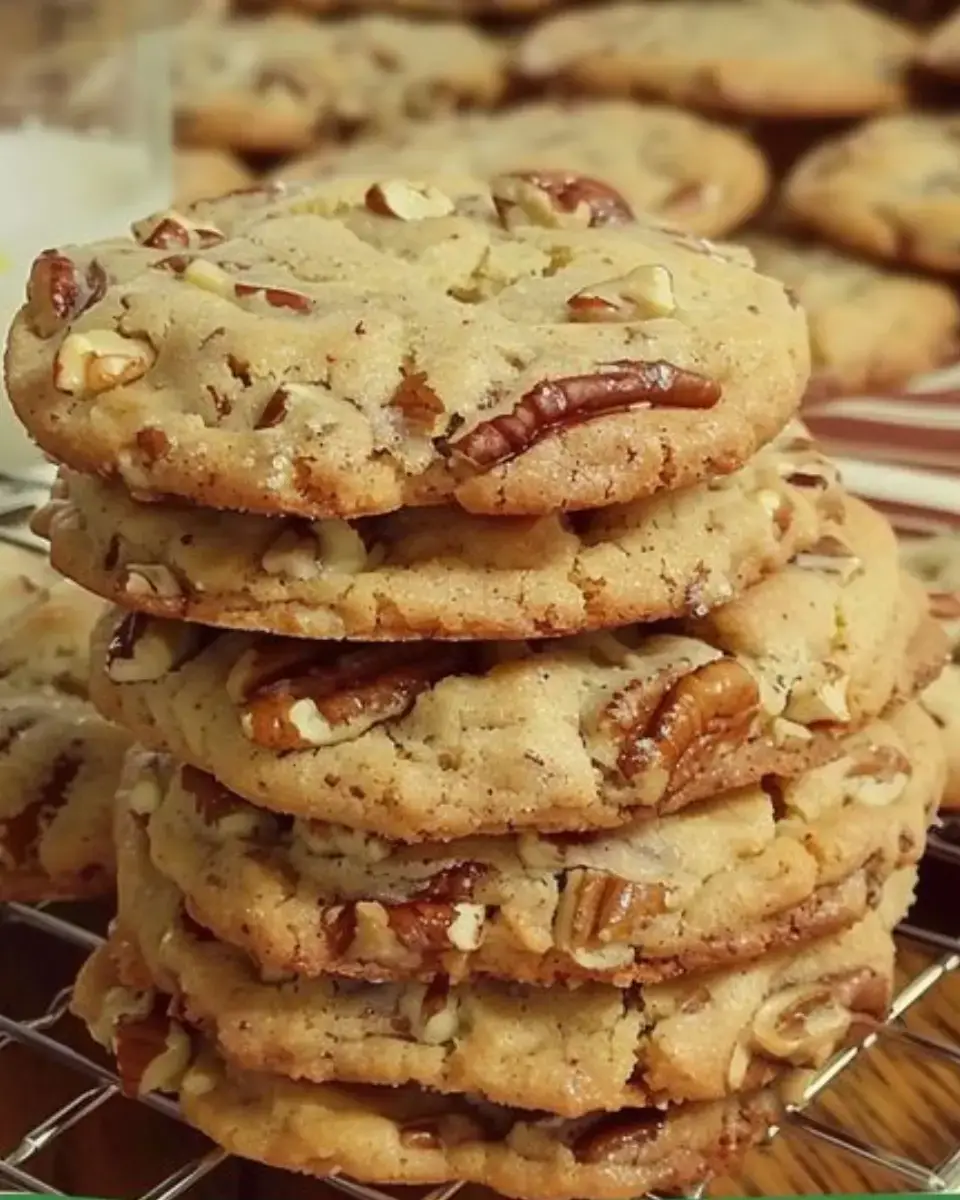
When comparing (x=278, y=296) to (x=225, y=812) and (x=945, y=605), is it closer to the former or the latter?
(x=225, y=812)

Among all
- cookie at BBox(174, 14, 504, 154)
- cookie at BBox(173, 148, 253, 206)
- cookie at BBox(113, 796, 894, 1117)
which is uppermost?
cookie at BBox(113, 796, 894, 1117)

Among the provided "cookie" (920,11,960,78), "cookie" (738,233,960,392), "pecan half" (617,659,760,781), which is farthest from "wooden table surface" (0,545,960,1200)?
"cookie" (920,11,960,78)

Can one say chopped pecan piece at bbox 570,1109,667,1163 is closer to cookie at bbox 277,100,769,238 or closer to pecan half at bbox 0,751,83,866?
pecan half at bbox 0,751,83,866

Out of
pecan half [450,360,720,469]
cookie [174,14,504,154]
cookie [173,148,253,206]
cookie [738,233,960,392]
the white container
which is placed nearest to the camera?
pecan half [450,360,720,469]

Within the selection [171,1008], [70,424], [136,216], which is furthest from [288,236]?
[136,216]

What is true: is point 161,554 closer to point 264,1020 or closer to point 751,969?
point 264,1020

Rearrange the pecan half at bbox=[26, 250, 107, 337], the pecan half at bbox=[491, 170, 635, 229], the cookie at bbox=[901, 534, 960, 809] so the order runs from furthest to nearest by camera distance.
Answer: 1. the cookie at bbox=[901, 534, 960, 809]
2. the pecan half at bbox=[491, 170, 635, 229]
3. the pecan half at bbox=[26, 250, 107, 337]

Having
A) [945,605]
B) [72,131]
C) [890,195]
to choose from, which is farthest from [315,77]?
[945,605]

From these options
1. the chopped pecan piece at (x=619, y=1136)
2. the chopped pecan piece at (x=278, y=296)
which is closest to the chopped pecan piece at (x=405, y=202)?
the chopped pecan piece at (x=278, y=296)

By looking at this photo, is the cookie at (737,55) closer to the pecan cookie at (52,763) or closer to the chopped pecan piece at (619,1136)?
the pecan cookie at (52,763)
